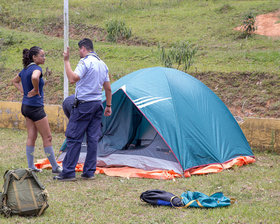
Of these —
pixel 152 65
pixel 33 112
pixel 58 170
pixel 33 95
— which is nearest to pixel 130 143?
pixel 58 170

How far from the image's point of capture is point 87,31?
25.5 metres

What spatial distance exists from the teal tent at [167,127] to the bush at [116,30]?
49.1ft

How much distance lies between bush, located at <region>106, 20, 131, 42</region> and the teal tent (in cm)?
1497

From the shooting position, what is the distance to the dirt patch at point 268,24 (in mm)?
21312

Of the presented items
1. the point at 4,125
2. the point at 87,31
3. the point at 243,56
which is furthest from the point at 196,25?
the point at 4,125

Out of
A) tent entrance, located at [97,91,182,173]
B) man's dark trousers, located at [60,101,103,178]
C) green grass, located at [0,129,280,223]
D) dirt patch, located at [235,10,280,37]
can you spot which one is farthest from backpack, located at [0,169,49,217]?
dirt patch, located at [235,10,280,37]

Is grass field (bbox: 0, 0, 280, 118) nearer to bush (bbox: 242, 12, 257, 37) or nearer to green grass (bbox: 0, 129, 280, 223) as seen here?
bush (bbox: 242, 12, 257, 37)

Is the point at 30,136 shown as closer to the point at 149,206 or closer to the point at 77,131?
the point at 77,131

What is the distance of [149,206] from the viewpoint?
4.77 meters

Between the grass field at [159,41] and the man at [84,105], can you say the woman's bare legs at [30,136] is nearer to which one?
the man at [84,105]

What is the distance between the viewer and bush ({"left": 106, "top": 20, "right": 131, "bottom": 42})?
22047 mm

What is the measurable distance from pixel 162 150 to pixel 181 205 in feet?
7.23

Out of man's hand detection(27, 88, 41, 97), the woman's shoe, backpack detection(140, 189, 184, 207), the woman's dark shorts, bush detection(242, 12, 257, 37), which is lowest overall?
the woman's shoe

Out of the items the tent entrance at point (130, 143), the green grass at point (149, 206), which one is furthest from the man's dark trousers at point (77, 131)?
the tent entrance at point (130, 143)
